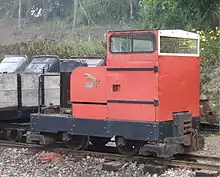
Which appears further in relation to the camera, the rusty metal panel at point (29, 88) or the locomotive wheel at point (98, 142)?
the rusty metal panel at point (29, 88)

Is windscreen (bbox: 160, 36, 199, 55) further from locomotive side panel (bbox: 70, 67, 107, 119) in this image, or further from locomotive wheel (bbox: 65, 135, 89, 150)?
locomotive wheel (bbox: 65, 135, 89, 150)

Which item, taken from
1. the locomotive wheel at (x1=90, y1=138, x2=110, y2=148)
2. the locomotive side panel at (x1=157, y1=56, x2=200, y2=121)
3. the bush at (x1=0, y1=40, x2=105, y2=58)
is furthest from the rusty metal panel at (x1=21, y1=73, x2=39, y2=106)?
the bush at (x1=0, y1=40, x2=105, y2=58)

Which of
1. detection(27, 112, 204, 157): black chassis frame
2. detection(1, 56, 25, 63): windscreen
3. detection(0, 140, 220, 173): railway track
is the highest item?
detection(1, 56, 25, 63): windscreen

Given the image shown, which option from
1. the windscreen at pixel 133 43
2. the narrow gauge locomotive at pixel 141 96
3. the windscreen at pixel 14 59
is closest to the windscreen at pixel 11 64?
the windscreen at pixel 14 59

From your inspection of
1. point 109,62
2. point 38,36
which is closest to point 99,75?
point 109,62

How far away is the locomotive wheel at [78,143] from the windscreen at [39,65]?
146 inches

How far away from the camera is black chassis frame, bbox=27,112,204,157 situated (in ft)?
28.5

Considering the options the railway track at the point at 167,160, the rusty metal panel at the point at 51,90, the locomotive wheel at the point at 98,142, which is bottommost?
the railway track at the point at 167,160

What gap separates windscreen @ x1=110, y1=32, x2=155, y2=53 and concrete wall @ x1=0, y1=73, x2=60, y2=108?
3.55 metres

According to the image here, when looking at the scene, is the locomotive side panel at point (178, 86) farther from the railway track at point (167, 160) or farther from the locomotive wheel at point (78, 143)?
the locomotive wheel at point (78, 143)

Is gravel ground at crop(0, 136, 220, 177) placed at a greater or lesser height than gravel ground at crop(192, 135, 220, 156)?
lesser

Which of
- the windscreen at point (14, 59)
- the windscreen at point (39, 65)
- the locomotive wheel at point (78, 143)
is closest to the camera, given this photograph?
the locomotive wheel at point (78, 143)

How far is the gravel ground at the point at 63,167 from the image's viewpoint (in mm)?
8789

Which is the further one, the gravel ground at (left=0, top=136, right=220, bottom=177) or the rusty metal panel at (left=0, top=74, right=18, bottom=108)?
the rusty metal panel at (left=0, top=74, right=18, bottom=108)
